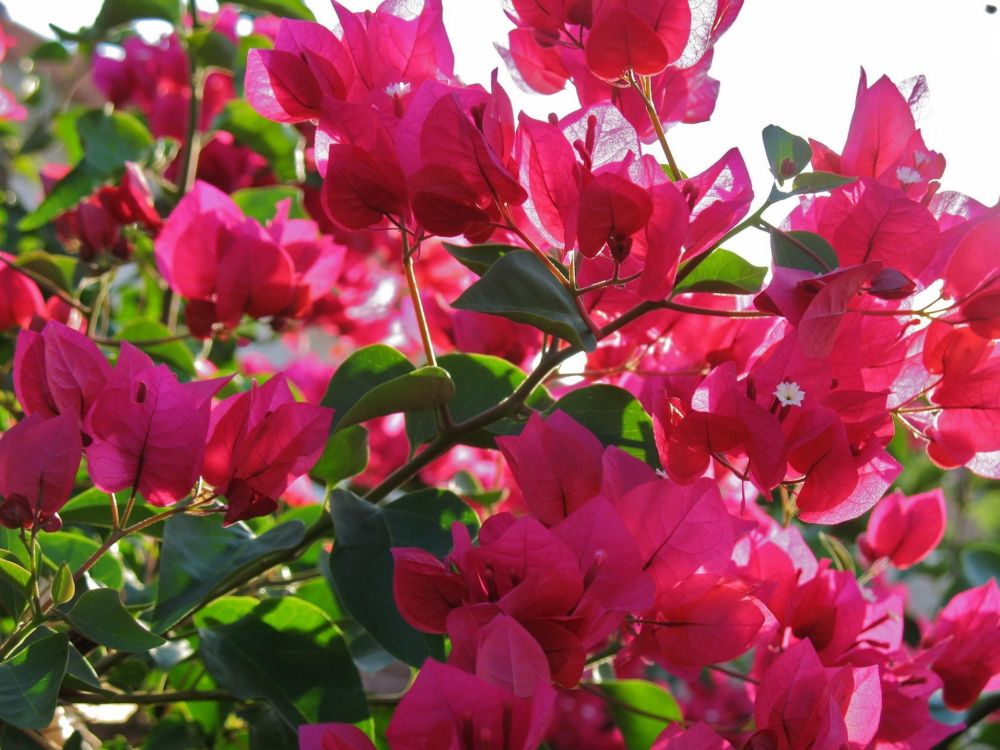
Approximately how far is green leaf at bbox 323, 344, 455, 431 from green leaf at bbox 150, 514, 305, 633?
0.09m

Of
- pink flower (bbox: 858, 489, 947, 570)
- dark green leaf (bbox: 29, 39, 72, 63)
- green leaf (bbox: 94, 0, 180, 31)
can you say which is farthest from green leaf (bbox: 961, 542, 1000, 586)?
dark green leaf (bbox: 29, 39, 72, 63)

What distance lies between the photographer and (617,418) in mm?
Result: 685

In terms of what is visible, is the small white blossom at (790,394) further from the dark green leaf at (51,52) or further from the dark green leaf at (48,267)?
the dark green leaf at (51,52)

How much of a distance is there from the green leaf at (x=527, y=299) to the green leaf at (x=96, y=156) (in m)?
0.85

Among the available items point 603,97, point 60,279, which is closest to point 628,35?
point 603,97

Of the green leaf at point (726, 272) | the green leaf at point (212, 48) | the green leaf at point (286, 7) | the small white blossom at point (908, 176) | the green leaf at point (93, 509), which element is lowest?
the green leaf at point (93, 509)

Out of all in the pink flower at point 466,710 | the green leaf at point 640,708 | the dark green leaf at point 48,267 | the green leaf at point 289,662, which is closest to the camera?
the pink flower at point 466,710

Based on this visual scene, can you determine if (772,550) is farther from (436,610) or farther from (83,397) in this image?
→ (83,397)

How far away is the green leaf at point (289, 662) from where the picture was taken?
26.5 inches

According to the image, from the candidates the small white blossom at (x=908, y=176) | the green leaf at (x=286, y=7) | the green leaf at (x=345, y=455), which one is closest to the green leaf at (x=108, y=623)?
the green leaf at (x=345, y=455)

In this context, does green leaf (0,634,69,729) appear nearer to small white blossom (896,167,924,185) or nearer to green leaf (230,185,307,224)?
small white blossom (896,167,924,185)

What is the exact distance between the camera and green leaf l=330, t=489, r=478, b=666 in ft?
2.04

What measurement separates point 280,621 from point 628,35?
45cm

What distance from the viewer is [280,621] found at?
0.73 meters
